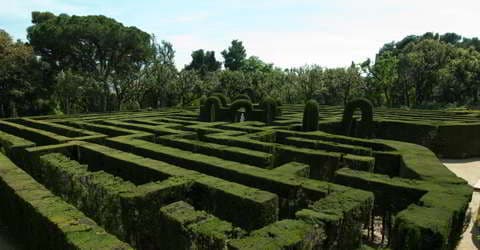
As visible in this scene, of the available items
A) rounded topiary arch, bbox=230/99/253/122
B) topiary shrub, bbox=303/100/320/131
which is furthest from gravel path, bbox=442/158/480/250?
rounded topiary arch, bbox=230/99/253/122

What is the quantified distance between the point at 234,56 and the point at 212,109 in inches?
2706

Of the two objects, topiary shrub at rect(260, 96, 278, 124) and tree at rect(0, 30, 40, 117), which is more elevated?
tree at rect(0, 30, 40, 117)

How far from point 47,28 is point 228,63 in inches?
2185

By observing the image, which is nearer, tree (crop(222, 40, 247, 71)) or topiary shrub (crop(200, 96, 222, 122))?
topiary shrub (crop(200, 96, 222, 122))

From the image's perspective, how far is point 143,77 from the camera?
43.6 meters

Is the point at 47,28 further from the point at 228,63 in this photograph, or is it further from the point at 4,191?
the point at 228,63

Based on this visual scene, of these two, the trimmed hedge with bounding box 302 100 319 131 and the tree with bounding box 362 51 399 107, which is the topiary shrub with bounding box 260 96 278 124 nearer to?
the trimmed hedge with bounding box 302 100 319 131

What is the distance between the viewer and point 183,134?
1541cm

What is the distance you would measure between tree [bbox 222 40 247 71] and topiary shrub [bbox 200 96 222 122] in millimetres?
67044

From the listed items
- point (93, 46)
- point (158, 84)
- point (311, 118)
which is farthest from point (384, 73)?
point (93, 46)

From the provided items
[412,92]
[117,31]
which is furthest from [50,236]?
[412,92]

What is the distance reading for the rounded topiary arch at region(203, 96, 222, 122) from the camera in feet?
75.6

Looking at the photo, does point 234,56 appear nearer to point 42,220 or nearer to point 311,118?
point 311,118

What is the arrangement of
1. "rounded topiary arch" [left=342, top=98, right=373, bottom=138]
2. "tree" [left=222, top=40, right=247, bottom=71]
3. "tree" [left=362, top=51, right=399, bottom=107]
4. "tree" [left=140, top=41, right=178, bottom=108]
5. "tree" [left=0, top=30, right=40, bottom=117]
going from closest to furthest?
"rounded topiary arch" [left=342, top=98, right=373, bottom=138] < "tree" [left=0, top=30, right=40, bottom=117] < "tree" [left=140, top=41, right=178, bottom=108] < "tree" [left=362, top=51, right=399, bottom=107] < "tree" [left=222, top=40, right=247, bottom=71]
